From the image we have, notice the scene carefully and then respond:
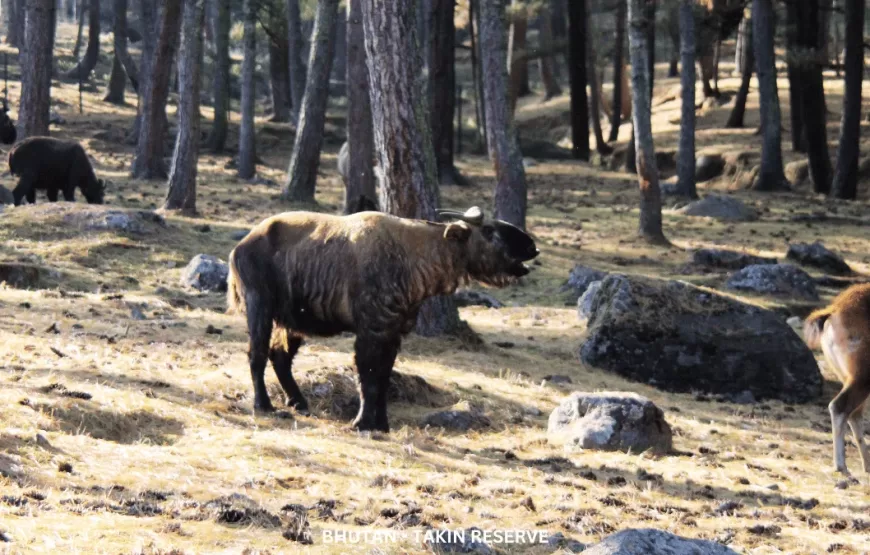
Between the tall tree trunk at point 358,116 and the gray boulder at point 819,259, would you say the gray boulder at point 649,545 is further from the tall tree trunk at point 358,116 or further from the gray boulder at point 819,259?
the gray boulder at point 819,259

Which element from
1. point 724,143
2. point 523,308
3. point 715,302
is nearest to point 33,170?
point 523,308

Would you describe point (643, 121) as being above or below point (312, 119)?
below

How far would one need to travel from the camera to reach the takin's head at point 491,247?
978 cm

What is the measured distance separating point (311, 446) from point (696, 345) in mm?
6132

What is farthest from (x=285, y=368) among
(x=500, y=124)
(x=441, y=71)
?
(x=441, y=71)

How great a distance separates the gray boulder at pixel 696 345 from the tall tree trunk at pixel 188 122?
12.1 meters

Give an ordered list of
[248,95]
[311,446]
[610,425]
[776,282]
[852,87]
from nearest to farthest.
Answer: [311,446], [610,425], [776,282], [852,87], [248,95]

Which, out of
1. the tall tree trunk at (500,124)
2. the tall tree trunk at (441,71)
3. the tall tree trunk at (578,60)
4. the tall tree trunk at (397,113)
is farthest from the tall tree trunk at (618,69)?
the tall tree trunk at (397,113)

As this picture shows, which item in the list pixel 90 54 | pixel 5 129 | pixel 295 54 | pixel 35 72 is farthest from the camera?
pixel 90 54

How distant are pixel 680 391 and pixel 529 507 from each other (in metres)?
6.03

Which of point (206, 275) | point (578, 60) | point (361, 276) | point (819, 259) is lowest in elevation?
point (819, 259)

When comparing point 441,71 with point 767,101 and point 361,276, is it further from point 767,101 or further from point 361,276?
point 361,276

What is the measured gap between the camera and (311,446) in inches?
343

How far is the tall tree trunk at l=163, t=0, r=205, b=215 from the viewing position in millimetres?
23266
